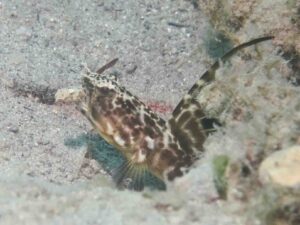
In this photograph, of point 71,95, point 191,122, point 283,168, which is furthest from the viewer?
point 71,95

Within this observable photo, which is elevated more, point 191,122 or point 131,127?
point 191,122

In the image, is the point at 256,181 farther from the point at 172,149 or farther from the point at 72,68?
the point at 72,68

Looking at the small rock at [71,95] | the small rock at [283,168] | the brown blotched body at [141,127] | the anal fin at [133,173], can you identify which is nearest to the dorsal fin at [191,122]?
the brown blotched body at [141,127]

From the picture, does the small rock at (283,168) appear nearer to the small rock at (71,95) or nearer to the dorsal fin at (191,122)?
the dorsal fin at (191,122)

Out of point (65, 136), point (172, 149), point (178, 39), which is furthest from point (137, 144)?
point (178, 39)

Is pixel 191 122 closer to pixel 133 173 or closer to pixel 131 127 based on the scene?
pixel 131 127

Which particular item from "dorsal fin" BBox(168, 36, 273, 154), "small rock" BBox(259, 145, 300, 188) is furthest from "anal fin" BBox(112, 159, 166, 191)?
"small rock" BBox(259, 145, 300, 188)

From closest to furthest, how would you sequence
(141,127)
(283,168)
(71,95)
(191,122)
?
1. (283,168)
2. (191,122)
3. (141,127)
4. (71,95)

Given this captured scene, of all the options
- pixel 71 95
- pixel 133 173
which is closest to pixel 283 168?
pixel 133 173
